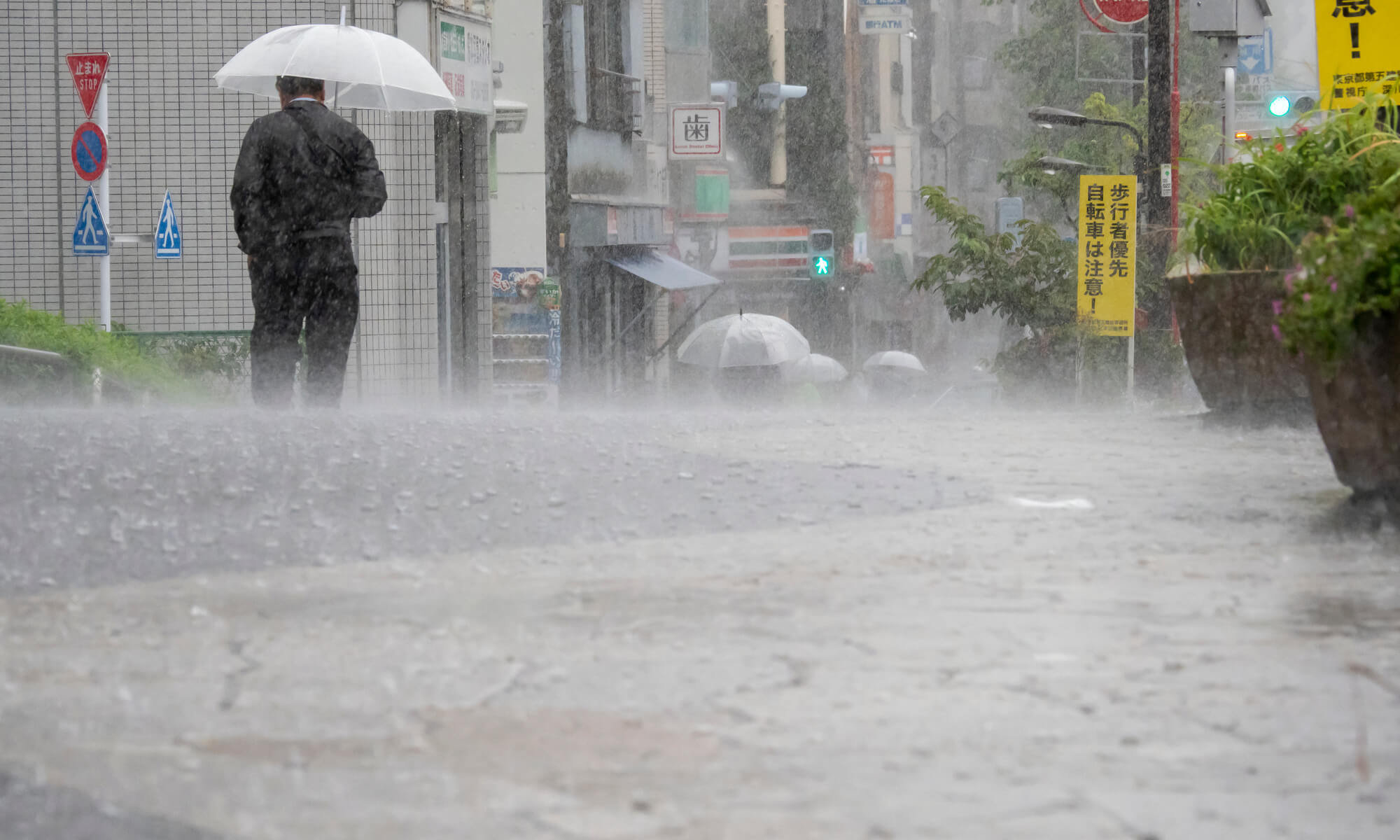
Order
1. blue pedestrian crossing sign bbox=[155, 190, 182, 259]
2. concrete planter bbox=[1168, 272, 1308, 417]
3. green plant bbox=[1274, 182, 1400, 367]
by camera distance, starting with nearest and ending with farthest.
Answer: green plant bbox=[1274, 182, 1400, 367]
concrete planter bbox=[1168, 272, 1308, 417]
blue pedestrian crossing sign bbox=[155, 190, 182, 259]

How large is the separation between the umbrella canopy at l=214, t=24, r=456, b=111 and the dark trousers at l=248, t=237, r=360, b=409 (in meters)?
1.76

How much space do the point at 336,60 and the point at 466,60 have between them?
7.57 meters

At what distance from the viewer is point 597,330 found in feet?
105

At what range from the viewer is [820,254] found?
1825 inches

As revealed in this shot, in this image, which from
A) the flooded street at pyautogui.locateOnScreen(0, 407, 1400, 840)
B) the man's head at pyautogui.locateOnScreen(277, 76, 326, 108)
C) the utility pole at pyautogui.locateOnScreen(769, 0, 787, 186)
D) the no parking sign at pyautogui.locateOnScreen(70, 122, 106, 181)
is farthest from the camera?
the utility pole at pyautogui.locateOnScreen(769, 0, 787, 186)

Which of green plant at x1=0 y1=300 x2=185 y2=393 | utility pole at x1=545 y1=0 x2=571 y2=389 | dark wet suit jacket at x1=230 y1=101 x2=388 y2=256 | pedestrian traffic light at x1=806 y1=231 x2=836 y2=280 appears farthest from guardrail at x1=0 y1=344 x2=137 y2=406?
pedestrian traffic light at x1=806 y1=231 x2=836 y2=280

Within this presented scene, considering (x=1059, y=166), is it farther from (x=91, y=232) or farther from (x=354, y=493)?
(x=354, y=493)

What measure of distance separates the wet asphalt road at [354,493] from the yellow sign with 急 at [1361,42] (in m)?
4.25

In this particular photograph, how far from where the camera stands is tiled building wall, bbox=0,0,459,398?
15781 mm

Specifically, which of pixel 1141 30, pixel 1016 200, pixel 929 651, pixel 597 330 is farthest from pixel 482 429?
pixel 1016 200

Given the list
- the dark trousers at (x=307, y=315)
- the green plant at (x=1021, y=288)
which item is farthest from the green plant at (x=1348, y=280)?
the green plant at (x=1021, y=288)

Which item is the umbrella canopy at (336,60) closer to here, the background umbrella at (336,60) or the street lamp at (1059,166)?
the background umbrella at (336,60)

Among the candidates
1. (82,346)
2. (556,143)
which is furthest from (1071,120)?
(82,346)

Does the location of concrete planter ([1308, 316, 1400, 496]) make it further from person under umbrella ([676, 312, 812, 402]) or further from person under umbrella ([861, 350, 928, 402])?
person under umbrella ([861, 350, 928, 402])
